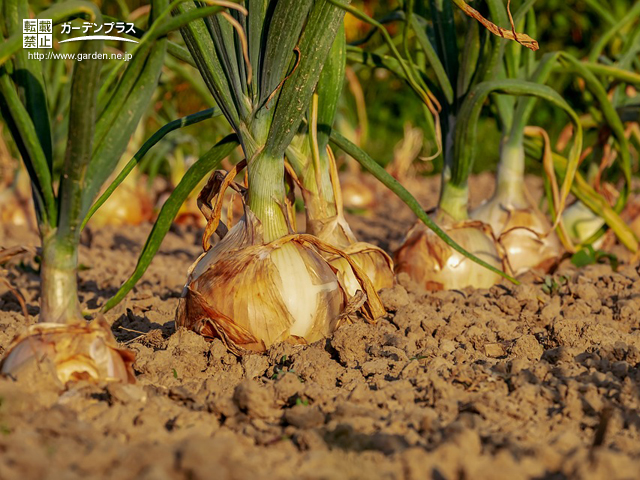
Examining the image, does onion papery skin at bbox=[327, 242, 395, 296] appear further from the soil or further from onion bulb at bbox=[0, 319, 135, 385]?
onion bulb at bbox=[0, 319, 135, 385]

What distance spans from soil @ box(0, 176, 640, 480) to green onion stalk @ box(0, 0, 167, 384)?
5 cm

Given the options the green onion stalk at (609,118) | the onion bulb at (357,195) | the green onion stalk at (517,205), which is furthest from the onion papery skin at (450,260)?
the onion bulb at (357,195)

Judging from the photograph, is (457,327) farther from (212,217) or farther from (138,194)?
(138,194)

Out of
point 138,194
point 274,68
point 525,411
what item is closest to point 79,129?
point 274,68

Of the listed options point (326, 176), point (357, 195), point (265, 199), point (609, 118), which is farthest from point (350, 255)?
point (357, 195)

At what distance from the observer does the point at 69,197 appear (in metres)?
1.26

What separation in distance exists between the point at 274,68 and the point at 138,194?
7.50 ft

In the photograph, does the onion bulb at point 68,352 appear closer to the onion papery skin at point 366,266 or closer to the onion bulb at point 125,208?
the onion papery skin at point 366,266

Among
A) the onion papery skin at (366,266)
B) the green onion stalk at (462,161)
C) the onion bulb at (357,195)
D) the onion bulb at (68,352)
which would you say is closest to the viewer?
the onion bulb at (68,352)

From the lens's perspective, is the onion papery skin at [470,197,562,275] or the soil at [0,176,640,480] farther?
the onion papery skin at [470,197,562,275]

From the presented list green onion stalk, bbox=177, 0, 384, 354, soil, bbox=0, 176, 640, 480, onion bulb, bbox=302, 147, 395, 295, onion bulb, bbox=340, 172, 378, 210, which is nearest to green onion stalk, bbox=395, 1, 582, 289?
soil, bbox=0, 176, 640, 480

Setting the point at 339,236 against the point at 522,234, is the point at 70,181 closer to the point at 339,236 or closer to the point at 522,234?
the point at 339,236

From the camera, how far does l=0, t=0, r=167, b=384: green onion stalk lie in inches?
49.1

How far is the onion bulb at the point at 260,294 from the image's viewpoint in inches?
60.9
